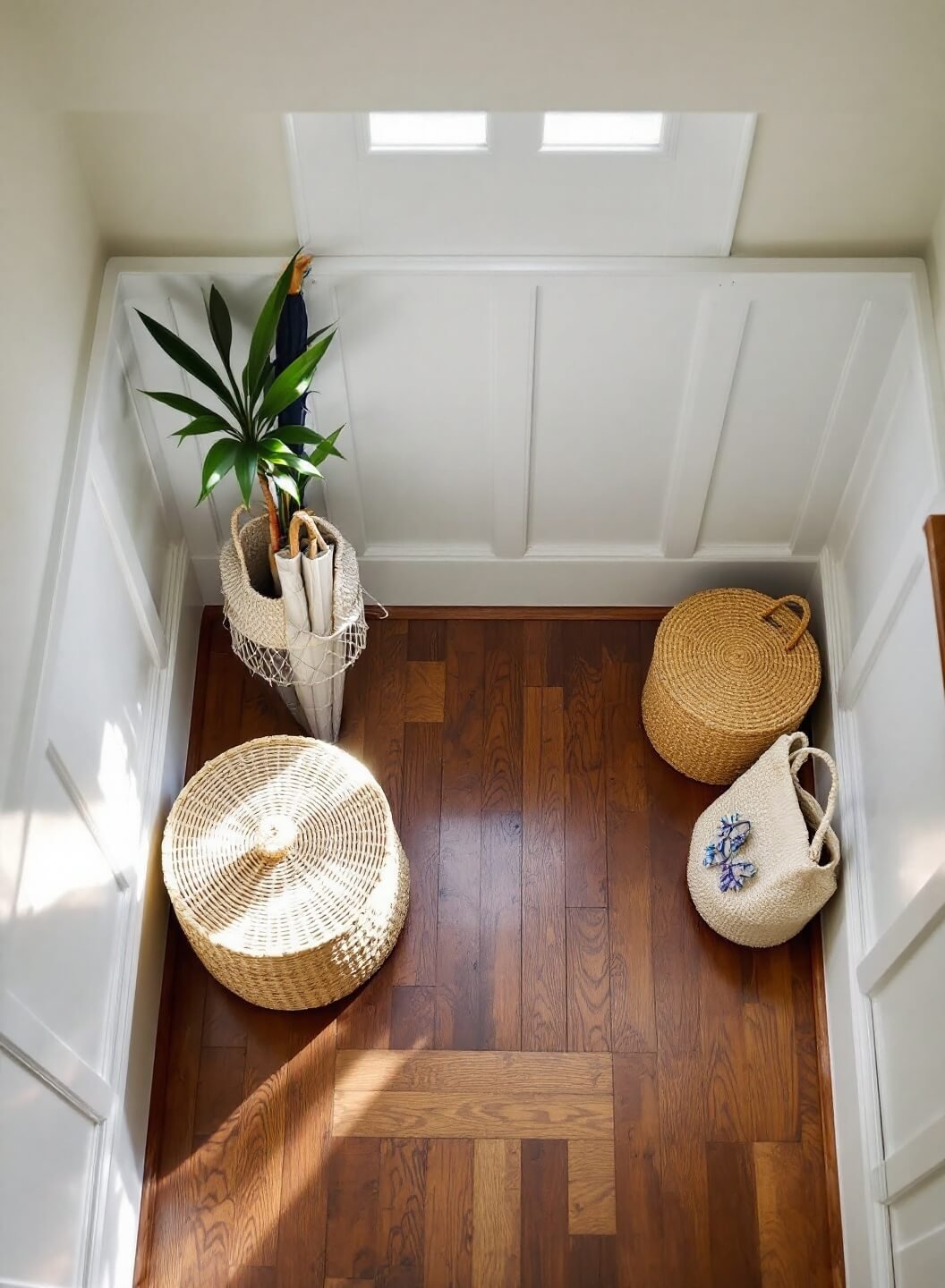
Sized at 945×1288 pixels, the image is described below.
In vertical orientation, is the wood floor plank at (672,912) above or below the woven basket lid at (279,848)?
below

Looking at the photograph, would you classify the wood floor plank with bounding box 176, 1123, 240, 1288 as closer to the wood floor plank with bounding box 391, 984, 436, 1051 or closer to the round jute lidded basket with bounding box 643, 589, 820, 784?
the wood floor plank with bounding box 391, 984, 436, 1051

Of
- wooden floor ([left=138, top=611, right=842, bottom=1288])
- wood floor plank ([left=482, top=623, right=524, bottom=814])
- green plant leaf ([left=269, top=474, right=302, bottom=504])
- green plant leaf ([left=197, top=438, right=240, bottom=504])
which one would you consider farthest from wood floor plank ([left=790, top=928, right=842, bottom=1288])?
green plant leaf ([left=197, top=438, right=240, bottom=504])

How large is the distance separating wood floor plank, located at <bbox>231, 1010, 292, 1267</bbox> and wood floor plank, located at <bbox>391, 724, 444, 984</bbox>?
0.27 metres

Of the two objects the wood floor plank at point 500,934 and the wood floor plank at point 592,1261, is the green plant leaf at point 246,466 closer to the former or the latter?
the wood floor plank at point 500,934

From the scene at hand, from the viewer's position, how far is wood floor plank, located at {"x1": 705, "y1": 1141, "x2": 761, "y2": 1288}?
7.17ft

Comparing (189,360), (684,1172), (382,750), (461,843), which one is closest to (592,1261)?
(684,1172)

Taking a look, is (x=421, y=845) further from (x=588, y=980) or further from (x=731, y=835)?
(x=731, y=835)

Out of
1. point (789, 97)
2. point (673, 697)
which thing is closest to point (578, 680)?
point (673, 697)

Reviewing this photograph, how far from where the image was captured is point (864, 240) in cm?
201

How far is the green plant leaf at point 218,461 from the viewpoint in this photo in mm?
1934

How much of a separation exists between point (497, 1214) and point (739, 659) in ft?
3.73

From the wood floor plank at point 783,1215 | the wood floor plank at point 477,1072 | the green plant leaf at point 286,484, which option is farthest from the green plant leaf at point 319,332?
the wood floor plank at point 783,1215

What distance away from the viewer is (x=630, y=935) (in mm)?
2465

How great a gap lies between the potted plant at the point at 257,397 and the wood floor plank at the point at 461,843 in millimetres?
759
